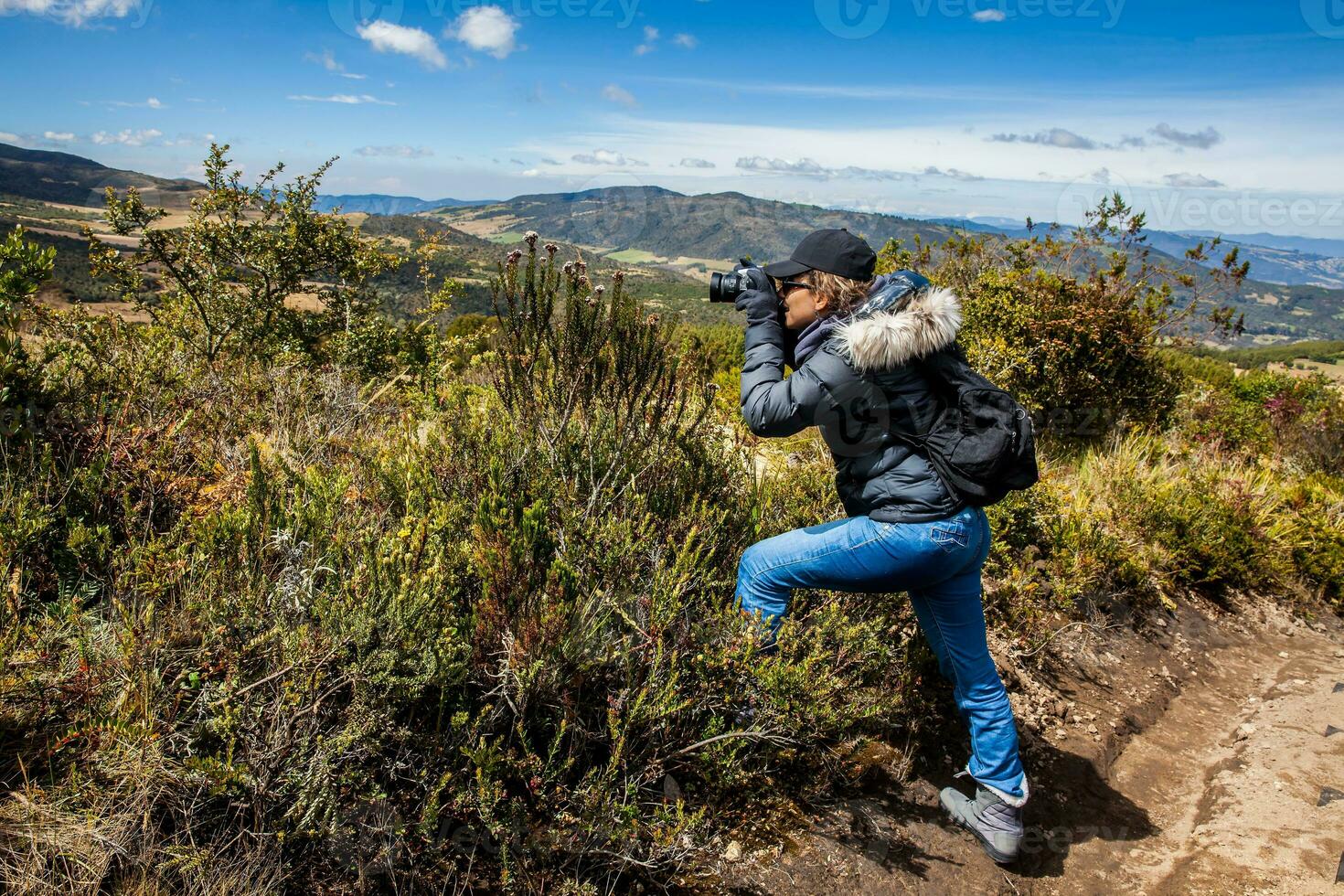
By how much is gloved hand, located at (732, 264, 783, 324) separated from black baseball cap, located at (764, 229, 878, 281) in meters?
0.09

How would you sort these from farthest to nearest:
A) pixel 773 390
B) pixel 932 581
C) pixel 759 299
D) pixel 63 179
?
pixel 63 179 → pixel 759 299 → pixel 932 581 → pixel 773 390

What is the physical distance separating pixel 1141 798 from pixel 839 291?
2557mm

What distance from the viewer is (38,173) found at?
155 metres

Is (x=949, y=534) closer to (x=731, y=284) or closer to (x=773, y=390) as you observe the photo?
(x=773, y=390)

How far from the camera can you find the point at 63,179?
510ft

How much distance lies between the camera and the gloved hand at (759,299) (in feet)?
7.72

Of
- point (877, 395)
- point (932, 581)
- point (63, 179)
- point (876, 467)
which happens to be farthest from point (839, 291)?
point (63, 179)

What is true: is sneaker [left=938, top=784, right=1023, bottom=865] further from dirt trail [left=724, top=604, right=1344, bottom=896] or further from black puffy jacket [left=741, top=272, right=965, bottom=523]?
black puffy jacket [left=741, top=272, right=965, bottom=523]

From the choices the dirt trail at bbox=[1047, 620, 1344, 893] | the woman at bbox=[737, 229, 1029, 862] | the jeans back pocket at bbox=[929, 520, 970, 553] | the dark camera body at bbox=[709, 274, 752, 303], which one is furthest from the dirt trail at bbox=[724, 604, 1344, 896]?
the dark camera body at bbox=[709, 274, 752, 303]

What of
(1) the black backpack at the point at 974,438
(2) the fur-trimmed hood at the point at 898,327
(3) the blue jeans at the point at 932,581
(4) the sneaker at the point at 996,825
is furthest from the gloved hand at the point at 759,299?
(4) the sneaker at the point at 996,825

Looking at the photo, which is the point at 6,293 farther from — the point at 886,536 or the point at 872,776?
the point at 872,776

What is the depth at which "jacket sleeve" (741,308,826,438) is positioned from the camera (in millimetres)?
2072

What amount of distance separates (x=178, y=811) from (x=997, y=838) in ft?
8.15

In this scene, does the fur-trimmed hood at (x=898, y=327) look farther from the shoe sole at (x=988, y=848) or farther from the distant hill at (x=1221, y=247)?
the distant hill at (x=1221, y=247)
